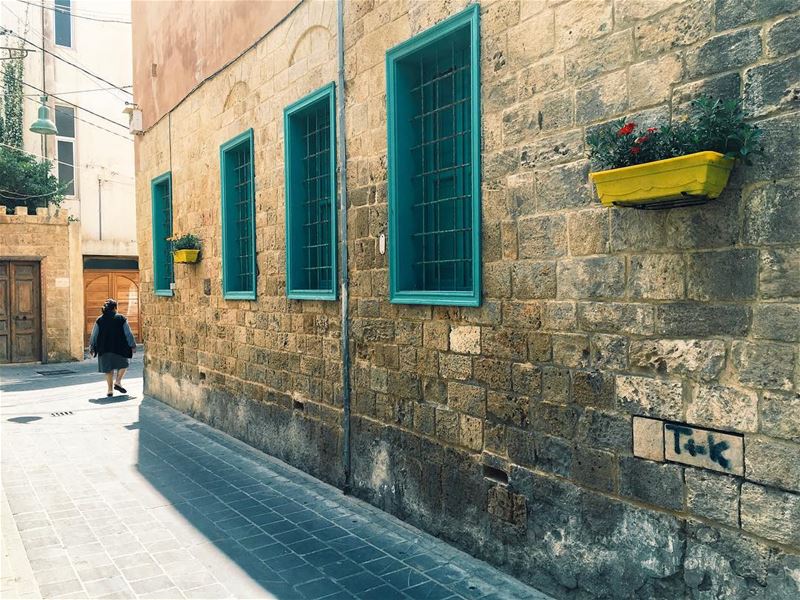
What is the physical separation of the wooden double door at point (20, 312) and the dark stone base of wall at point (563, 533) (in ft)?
46.2

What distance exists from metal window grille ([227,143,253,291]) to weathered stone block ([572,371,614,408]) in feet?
17.8

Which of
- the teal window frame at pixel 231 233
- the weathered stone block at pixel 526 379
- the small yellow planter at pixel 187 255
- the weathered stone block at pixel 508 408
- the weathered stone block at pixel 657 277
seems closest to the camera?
the weathered stone block at pixel 657 277

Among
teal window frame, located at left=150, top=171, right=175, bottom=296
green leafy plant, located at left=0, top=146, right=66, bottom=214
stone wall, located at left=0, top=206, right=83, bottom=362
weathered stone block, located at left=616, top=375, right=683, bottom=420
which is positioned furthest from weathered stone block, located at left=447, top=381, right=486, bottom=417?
green leafy plant, located at left=0, top=146, right=66, bottom=214

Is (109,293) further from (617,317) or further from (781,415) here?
(781,415)

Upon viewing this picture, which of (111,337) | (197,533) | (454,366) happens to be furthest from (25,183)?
(454,366)

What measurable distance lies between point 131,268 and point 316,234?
15113mm

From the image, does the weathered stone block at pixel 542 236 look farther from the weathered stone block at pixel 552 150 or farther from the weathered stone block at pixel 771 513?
the weathered stone block at pixel 771 513

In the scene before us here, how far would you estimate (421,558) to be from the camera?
457 centimetres

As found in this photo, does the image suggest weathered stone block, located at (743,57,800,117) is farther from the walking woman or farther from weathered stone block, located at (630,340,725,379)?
the walking woman

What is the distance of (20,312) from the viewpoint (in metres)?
16.5

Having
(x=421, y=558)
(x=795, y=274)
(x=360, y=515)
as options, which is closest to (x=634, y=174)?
(x=795, y=274)

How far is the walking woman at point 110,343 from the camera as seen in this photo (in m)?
11.7

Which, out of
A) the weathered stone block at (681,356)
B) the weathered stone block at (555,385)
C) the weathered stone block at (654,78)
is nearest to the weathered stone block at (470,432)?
the weathered stone block at (555,385)

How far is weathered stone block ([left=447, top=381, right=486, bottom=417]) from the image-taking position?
4.46 m
